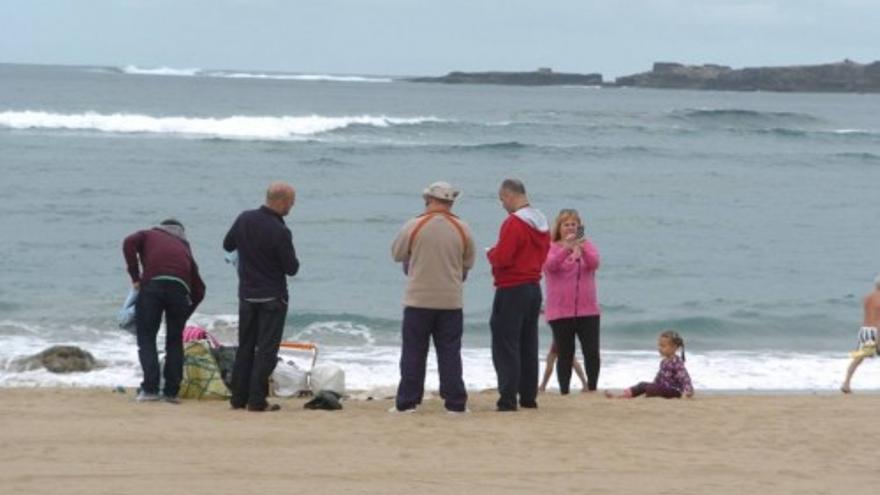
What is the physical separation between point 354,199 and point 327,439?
24313mm

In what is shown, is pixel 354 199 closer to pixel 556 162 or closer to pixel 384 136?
pixel 556 162

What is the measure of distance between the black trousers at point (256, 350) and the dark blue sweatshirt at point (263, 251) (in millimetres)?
105

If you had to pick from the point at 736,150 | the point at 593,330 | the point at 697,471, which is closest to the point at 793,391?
the point at 593,330

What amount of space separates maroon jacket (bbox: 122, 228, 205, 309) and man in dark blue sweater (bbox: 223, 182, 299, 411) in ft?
1.70

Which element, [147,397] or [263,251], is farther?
[147,397]

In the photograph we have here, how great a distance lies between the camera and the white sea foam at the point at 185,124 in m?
54.1

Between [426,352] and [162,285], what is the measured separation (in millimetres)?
1819

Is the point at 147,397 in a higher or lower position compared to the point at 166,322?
lower

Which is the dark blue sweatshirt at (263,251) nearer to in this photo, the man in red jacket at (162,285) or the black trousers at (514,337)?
the man in red jacket at (162,285)

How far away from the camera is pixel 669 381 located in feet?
37.8

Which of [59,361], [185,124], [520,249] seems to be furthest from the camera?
[185,124]

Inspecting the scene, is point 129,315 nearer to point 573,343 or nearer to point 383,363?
point 573,343

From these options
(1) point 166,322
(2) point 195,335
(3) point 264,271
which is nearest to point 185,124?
(2) point 195,335

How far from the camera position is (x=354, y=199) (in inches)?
1305
